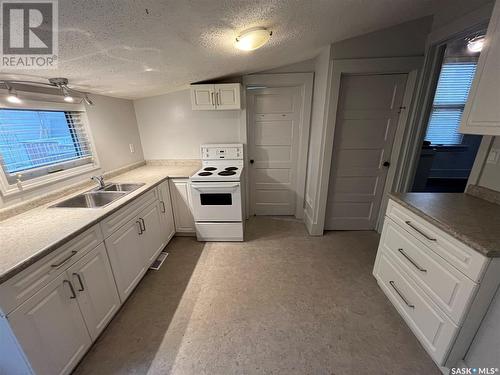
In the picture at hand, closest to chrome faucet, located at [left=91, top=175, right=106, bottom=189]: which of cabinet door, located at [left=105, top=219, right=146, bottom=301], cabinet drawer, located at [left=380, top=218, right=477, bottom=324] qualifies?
cabinet door, located at [left=105, top=219, right=146, bottom=301]

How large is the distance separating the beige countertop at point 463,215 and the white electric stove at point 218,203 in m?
1.56

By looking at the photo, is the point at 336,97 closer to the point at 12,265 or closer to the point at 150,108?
the point at 150,108

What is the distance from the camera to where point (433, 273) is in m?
1.21

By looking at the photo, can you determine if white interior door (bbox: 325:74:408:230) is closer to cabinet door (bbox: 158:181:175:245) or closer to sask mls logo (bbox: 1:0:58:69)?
cabinet door (bbox: 158:181:175:245)

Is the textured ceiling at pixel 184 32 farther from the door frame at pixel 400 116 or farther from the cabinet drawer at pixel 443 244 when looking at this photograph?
the cabinet drawer at pixel 443 244

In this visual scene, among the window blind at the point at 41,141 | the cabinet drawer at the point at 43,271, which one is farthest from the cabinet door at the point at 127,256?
the window blind at the point at 41,141

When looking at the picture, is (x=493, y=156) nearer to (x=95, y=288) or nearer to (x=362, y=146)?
(x=362, y=146)

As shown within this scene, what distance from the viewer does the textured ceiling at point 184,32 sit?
899 mm

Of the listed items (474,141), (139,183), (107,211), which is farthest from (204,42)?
(474,141)

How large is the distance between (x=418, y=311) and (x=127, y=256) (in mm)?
2223

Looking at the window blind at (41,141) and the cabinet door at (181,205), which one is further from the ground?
the window blind at (41,141)

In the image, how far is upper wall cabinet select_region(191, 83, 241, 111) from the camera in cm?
247

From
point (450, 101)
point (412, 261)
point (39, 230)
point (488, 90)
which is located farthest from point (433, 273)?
point (450, 101)

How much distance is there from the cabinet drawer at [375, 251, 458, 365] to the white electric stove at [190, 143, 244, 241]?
5.05 feet
